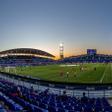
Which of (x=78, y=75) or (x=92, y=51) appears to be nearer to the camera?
(x=78, y=75)

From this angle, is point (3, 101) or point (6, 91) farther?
point (6, 91)

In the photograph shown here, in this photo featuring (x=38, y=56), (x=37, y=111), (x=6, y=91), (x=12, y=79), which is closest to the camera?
(x=37, y=111)

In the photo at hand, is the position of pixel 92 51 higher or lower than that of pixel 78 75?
higher

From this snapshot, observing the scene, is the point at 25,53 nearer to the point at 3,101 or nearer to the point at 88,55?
the point at 88,55

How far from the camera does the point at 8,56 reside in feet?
599

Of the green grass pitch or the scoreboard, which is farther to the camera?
the scoreboard

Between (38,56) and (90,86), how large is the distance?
163904 millimetres

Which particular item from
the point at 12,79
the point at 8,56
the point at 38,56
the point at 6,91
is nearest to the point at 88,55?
the point at 38,56

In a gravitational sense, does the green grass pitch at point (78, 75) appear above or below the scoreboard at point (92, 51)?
below

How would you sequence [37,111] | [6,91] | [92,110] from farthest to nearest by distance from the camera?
[6,91]
[92,110]
[37,111]

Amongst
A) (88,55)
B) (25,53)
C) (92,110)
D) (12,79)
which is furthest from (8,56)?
(92,110)

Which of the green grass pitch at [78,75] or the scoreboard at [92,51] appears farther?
the scoreboard at [92,51]

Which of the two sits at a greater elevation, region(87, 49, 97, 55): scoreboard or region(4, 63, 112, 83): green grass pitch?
→ region(87, 49, 97, 55): scoreboard

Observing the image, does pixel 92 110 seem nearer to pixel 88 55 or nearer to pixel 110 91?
pixel 110 91
